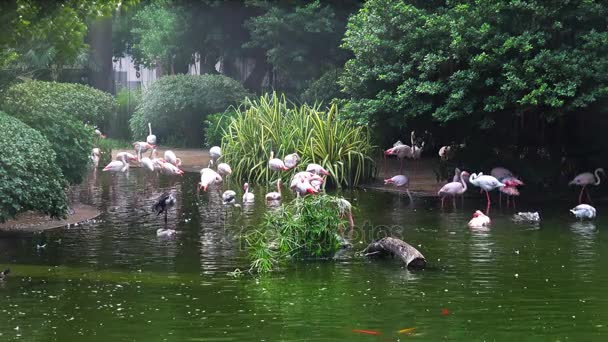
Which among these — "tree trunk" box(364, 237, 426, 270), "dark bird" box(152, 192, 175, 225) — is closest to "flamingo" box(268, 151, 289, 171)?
"dark bird" box(152, 192, 175, 225)

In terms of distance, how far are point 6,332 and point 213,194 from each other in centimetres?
1075

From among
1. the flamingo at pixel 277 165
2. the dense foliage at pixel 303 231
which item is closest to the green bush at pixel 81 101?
the flamingo at pixel 277 165

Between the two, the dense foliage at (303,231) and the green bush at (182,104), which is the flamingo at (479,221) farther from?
the green bush at (182,104)

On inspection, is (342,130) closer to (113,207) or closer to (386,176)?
(386,176)

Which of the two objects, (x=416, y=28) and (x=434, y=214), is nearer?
(x=434, y=214)

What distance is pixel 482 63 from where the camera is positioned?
17.2m

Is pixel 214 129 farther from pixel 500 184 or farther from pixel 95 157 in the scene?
pixel 500 184

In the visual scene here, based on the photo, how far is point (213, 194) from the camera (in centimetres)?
1983

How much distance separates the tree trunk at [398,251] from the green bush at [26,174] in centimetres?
436

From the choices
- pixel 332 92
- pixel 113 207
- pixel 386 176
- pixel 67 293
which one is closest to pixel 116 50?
pixel 332 92

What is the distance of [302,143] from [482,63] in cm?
497

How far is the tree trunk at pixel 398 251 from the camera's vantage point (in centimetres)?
1212

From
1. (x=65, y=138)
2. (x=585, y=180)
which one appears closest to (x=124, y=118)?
(x=65, y=138)

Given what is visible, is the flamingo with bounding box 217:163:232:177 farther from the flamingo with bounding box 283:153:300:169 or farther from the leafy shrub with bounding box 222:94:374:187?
the flamingo with bounding box 283:153:300:169
